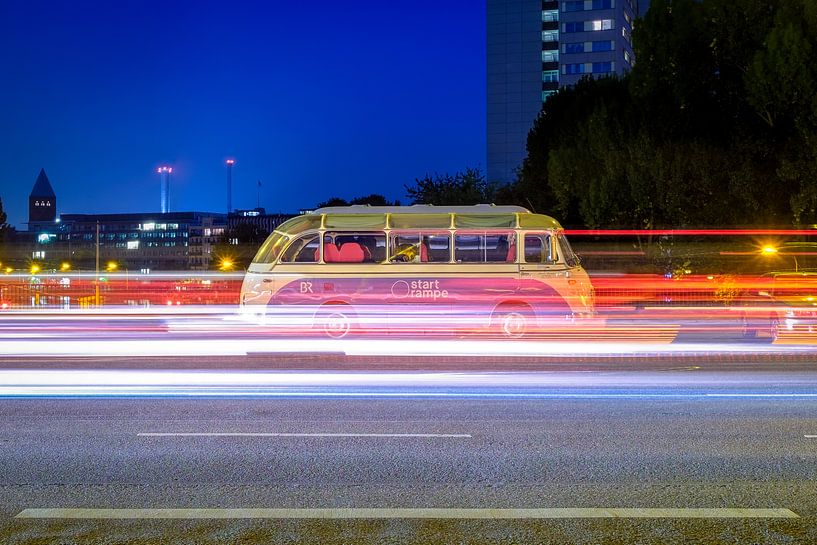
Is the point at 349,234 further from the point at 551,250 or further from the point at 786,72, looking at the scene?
the point at 786,72

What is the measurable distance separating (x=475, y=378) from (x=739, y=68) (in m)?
21.9

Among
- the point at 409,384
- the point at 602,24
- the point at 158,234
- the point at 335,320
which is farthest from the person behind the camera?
the point at 158,234

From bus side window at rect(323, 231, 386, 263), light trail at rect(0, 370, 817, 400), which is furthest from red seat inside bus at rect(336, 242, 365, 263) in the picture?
light trail at rect(0, 370, 817, 400)

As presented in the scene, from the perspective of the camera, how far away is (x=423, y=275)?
18.5m

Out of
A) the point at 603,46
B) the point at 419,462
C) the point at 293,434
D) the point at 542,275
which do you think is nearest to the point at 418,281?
the point at 542,275

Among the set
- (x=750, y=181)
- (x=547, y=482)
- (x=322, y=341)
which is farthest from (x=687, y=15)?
(x=547, y=482)

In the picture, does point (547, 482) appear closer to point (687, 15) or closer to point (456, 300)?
point (456, 300)

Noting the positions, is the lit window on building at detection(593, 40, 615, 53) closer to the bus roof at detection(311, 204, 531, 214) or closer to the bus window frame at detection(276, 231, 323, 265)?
the bus roof at detection(311, 204, 531, 214)

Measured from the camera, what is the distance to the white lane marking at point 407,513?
236 inches

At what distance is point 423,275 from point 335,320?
2028mm

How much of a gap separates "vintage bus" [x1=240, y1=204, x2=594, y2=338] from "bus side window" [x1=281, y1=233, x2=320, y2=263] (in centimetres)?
2

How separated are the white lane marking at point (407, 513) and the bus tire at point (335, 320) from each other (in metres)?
12.2

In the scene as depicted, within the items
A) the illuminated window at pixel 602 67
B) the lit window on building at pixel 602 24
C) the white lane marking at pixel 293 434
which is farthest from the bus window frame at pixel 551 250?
the lit window on building at pixel 602 24

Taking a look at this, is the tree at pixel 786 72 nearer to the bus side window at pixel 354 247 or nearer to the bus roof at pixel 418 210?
the bus roof at pixel 418 210
